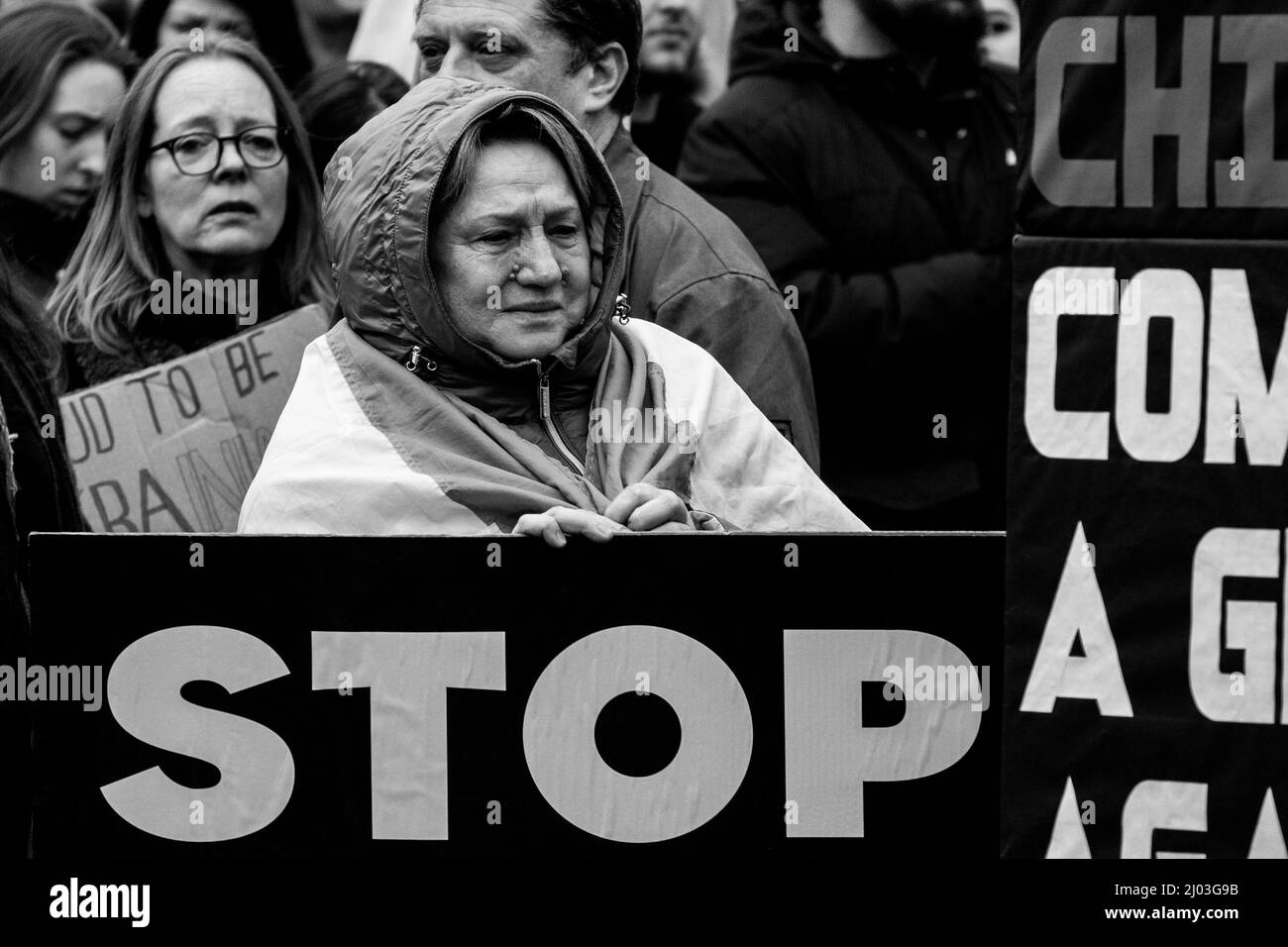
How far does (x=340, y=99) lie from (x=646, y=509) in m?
2.16

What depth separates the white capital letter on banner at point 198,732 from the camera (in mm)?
3445

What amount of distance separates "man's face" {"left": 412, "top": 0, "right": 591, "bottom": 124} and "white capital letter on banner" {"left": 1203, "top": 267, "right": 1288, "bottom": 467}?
4.72 ft

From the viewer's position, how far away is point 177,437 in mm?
4332

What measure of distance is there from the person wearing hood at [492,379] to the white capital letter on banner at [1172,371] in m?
0.61

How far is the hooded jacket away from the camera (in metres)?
4.73

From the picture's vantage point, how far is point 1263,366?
132 inches

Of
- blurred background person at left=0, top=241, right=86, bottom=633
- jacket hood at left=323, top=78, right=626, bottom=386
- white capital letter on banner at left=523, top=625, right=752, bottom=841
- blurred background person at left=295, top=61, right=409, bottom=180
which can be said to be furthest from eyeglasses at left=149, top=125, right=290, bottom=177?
white capital letter on banner at left=523, top=625, right=752, bottom=841

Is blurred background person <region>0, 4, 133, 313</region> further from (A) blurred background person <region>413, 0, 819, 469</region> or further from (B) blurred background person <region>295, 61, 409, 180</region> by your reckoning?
(A) blurred background person <region>413, 0, 819, 469</region>

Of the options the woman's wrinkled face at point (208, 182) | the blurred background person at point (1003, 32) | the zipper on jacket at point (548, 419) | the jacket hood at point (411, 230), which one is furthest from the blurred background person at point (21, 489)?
the blurred background person at point (1003, 32)

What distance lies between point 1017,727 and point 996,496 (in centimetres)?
161

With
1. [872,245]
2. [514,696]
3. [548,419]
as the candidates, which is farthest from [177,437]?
[872,245]

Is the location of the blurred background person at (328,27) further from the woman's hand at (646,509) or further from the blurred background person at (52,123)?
the woman's hand at (646,509)

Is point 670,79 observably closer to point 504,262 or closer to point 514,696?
point 504,262

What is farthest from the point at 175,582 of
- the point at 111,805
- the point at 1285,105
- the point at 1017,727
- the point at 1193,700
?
the point at 1285,105
